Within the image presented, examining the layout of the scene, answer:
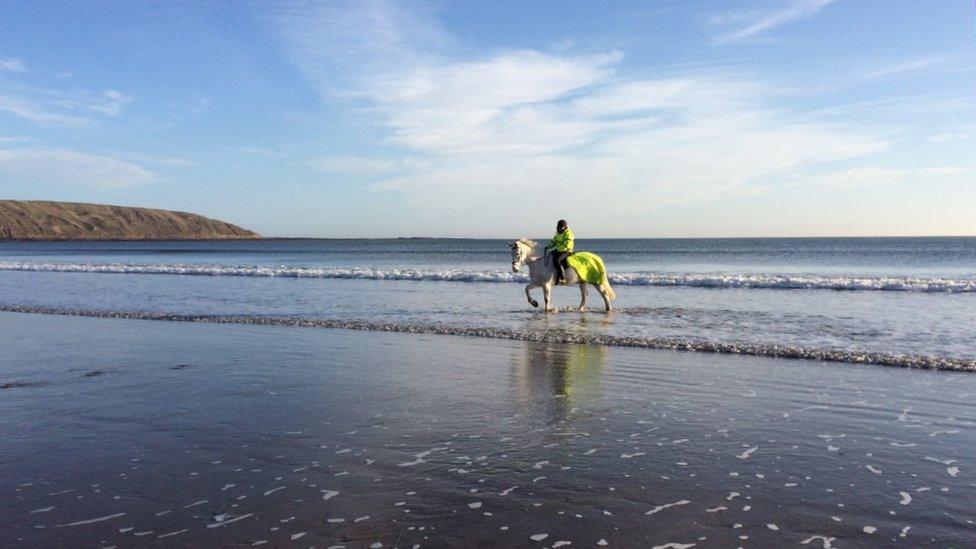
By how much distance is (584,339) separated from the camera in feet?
44.9

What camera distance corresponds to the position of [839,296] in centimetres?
2270

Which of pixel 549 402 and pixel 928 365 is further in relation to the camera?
pixel 928 365

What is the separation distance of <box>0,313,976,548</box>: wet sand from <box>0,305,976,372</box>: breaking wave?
1.96 feet

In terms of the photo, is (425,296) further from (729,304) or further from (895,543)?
(895,543)

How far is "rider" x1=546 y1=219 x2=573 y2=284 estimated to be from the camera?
18594 mm

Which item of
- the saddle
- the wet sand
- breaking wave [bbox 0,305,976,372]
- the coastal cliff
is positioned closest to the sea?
breaking wave [bbox 0,305,976,372]

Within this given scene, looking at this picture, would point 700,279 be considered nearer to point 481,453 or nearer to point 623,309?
point 623,309

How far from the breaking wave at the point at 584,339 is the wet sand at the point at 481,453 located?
60cm

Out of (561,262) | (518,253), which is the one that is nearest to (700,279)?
(561,262)

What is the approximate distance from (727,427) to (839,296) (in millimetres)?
18001

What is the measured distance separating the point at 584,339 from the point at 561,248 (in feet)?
17.3

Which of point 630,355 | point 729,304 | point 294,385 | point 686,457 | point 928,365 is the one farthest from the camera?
point 729,304

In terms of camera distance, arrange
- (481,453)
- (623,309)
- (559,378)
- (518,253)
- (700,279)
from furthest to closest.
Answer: (700,279) → (623,309) → (518,253) → (559,378) → (481,453)

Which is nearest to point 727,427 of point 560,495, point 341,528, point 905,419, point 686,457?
point 686,457
